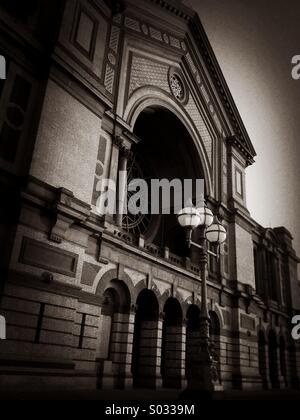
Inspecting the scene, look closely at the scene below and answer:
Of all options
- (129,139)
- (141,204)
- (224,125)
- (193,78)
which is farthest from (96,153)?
(224,125)

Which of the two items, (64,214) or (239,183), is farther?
(239,183)

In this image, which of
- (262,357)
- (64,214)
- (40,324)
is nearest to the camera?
(40,324)

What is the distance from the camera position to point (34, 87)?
43.5 ft

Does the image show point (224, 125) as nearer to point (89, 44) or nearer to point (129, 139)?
point (129, 139)

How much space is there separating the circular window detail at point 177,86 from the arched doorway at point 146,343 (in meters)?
12.0

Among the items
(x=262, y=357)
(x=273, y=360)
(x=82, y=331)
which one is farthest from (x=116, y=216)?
(x=273, y=360)

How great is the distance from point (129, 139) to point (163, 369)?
10.8 m

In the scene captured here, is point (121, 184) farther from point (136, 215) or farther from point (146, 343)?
point (146, 343)

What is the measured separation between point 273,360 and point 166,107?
64.4ft

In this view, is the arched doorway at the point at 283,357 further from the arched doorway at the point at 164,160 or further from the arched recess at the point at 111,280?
the arched recess at the point at 111,280

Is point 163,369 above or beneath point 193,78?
beneath

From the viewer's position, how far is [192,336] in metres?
19.8

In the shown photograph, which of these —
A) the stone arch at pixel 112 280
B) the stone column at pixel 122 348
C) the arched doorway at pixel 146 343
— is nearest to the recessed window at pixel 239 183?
the arched doorway at pixel 146 343

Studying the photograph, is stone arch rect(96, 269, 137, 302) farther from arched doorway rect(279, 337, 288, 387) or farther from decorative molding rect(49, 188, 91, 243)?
arched doorway rect(279, 337, 288, 387)
